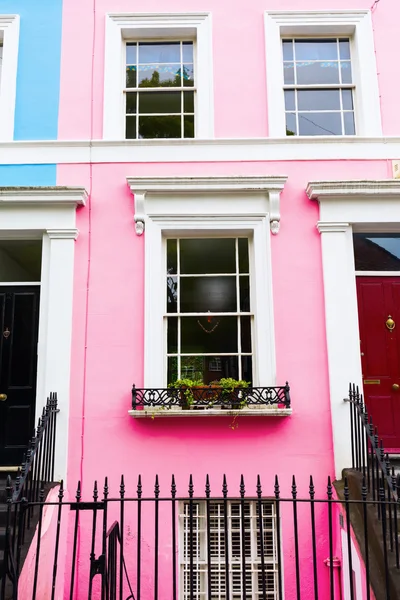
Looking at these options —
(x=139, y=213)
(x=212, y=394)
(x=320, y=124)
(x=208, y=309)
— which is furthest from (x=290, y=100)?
(x=212, y=394)

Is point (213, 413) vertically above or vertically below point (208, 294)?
below

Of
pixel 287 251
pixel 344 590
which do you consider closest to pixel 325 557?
pixel 344 590

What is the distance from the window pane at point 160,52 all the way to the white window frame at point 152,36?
12cm

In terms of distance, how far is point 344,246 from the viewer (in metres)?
6.33

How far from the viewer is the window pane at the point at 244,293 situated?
21.2 ft

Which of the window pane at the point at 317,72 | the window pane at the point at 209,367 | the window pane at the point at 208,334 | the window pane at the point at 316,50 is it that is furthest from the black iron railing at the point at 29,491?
the window pane at the point at 316,50

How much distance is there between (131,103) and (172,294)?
2.80m

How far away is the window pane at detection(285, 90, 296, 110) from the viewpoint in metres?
6.97

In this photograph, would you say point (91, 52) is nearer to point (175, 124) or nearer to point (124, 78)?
point (124, 78)

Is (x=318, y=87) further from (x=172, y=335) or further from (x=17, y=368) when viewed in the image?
(x=17, y=368)

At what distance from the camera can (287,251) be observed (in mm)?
6363

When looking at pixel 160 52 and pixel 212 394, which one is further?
pixel 160 52

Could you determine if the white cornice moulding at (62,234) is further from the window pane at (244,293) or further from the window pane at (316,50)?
the window pane at (316,50)

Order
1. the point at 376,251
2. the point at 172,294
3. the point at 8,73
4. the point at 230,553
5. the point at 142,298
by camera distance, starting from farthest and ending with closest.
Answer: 1. the point at 8,73
2. the point at 376,251
3. the point at 172,294
4. the point at 142,298
5. the point at 230,553
